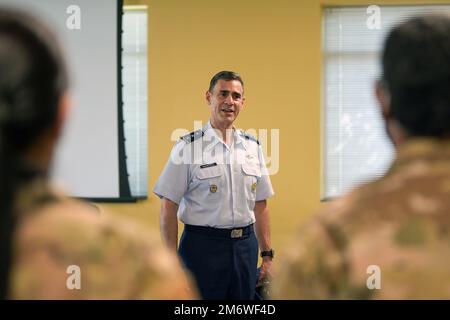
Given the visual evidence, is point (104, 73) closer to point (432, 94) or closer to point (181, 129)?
point (181, 129)

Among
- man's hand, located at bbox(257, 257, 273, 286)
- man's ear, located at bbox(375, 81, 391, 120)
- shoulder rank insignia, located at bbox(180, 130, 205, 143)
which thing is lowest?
man's hand, located at bbox(257, 257, 273, 286)

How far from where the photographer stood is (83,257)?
0.98m

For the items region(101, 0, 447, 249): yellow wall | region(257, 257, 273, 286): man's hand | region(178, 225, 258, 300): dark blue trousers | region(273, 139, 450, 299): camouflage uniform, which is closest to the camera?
region(273, 139, 450, 299): camouflage uniform

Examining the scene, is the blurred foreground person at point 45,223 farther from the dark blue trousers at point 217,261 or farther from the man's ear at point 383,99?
the dark blue trousers at point 217,261

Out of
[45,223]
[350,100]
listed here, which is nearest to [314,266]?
[45,223]

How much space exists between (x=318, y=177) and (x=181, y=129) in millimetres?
1040

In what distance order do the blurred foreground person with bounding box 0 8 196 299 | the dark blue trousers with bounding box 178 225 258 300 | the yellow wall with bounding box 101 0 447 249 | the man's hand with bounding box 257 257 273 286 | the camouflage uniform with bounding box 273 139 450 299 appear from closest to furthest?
the blurred foreground person with bounding box 0 8 196 299 < the camouflage uniform with bounding box 273 139 450 299 < the dark blue trousers with bounding box 178 225 258 300 < the man's hand with bounding box 257 257 273 286 < the yellow wall with bounding box 101 0 447 249

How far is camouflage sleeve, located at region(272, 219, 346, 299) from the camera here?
1.07 m

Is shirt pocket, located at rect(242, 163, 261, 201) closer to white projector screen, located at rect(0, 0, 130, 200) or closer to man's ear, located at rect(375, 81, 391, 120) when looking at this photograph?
white projector screen, located at rect(0, 0, 130, 200)

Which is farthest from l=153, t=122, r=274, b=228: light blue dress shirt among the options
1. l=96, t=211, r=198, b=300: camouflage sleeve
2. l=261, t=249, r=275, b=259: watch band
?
l=96, t=211, r=198, b=300: camouflage sleeve

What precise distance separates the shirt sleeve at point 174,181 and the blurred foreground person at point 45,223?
7.89ft

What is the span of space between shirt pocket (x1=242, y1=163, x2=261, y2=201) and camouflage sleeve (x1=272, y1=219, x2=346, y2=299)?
2.40 m

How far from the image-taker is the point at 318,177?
4.94m

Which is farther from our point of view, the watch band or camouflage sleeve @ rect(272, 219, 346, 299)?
the watch band
